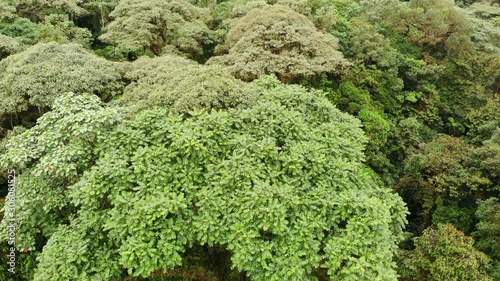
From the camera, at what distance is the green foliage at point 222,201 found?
5156 millimetres

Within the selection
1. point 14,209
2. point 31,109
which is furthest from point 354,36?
point 14,209

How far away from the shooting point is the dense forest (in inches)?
209

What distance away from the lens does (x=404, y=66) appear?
1577 cm

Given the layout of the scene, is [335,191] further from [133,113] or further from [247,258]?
[133,113]

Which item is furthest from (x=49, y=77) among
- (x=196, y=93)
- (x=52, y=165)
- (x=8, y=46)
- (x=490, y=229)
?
(x=490, y=229)

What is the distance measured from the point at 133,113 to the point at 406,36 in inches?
563

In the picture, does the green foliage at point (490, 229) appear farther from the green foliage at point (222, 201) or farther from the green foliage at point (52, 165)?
the green foliage at point (52, 165)

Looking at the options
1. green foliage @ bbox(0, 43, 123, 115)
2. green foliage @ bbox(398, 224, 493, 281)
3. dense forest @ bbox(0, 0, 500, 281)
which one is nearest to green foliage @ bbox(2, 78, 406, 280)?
dense forest @ bbox(0, 0, 500, 281)

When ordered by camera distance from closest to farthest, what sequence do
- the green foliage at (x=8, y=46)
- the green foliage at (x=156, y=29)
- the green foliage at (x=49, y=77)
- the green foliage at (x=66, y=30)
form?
the green foliage at (x=49, y=77) → the green foliage at (x=8, y=46) → the green foliage at (x=156, y=29) → the green foliage at (x=66, y=30)

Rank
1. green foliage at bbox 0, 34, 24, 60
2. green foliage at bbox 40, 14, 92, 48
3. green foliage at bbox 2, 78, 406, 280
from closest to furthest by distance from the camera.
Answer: green foliage at bbox 2, 78, 406, 280 < green foliage at bbox 0, 34, 24, 60 < green foliage at bbox 40, 14, 92, 48

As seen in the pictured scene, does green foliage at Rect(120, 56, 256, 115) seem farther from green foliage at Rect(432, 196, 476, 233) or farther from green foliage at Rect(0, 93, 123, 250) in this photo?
green foliage at Rect(432, 196, 476, 233)

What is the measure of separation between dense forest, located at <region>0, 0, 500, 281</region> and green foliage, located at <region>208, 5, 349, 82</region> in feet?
0.20

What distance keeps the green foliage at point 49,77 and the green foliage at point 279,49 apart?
363cm

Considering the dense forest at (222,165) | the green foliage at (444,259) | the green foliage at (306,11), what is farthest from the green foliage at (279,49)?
the green foliage at (444,259)
